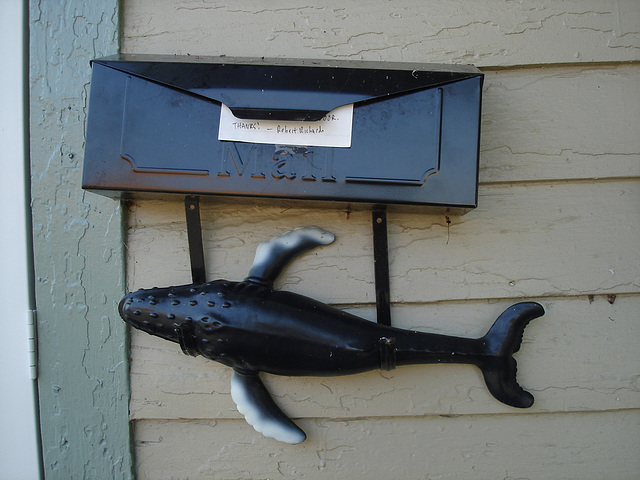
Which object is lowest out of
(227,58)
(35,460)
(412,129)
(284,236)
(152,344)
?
(35,460)

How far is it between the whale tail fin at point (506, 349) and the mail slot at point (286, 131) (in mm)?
241

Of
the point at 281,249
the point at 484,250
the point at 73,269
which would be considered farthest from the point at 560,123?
the point at 73,269

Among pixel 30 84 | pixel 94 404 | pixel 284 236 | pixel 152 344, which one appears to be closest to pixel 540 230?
pixel 284 236

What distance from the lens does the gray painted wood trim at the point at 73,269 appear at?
802 mm

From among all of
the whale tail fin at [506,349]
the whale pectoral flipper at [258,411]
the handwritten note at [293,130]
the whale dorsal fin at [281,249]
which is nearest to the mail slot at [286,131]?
the handwritten note at [293,130]

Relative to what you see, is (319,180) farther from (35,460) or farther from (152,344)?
(35,460)

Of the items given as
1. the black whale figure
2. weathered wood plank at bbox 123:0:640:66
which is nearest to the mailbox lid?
weathered wood plank at bbox 123:0:640:66

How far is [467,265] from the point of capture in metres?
0.80

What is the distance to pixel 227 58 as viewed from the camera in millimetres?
765

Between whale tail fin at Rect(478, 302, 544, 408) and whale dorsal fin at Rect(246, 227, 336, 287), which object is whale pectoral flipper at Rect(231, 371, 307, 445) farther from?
whale tail fin at Rect(478, 302, 544, 408)

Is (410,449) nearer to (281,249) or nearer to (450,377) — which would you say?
(450,377)

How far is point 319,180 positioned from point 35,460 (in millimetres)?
761

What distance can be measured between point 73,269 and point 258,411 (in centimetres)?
44

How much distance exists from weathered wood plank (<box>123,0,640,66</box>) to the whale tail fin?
466 millimetres
